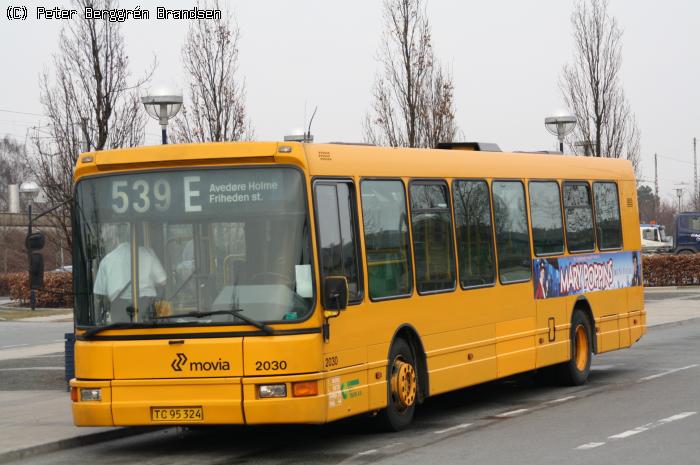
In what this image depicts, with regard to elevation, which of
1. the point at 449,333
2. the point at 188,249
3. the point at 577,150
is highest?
the point at 577,150

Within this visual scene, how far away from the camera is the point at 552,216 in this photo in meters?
17.3

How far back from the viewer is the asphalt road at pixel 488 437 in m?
11.3

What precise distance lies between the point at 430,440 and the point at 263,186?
2.82 m

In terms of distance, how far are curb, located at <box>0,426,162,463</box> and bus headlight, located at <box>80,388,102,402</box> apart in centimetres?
99

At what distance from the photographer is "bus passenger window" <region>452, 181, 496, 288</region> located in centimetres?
1477

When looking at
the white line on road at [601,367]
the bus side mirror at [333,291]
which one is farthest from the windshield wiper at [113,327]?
the white line on road at [601,367]

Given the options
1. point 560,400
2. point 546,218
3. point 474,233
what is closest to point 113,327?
point 474,233

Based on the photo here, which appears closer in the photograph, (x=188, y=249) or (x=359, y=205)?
(x=188, y=249)

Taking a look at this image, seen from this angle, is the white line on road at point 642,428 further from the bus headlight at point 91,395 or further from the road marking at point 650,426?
the bus headlight at point 91,395

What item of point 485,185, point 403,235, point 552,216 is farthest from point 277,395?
point 552,216

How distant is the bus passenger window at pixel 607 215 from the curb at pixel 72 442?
285 inches

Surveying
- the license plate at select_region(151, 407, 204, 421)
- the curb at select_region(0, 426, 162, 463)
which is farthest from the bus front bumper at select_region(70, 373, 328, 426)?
the curb at select_region(0, 426, 162, 463)

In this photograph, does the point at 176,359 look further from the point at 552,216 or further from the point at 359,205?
the point at 552,216

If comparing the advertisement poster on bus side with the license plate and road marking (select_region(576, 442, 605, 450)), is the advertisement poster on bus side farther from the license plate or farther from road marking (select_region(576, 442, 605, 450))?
the license plate
